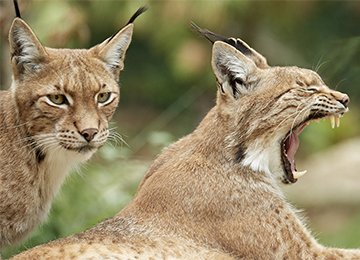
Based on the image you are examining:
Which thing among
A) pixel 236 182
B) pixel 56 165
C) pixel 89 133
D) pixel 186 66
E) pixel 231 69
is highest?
pixel 231 69

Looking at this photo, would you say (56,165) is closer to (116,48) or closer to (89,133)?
(89,133)

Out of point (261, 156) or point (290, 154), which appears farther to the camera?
point (290, 154)

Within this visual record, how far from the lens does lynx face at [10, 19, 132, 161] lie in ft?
14.5

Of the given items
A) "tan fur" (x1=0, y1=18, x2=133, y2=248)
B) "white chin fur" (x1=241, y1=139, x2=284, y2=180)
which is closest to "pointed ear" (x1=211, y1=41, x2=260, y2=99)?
"white chin fur" (x1=241, y1=139, x2=284, y2=180)

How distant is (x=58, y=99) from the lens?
177 inches

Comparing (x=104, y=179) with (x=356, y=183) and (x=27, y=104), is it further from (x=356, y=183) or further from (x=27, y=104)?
(x=356, y=183)

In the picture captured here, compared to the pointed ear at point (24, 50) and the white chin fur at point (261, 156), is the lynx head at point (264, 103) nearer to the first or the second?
the white chin fur at point (261, 156)

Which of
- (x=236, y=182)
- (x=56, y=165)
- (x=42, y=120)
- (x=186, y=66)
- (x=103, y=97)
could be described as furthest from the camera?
(x=186, y=66)

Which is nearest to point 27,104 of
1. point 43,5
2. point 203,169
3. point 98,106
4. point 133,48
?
point 98,106

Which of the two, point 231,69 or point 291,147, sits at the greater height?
point 231,69

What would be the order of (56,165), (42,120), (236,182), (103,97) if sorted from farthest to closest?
(56,165)
(103,97)
(42,120)
(236,182)

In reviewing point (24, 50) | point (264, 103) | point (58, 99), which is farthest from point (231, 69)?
point (24, 50)

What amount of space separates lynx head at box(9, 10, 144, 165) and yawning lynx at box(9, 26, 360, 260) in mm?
705

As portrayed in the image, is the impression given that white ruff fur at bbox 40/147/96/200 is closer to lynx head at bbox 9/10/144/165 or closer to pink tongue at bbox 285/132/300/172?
lynx head at bbox 9/10/144/165
